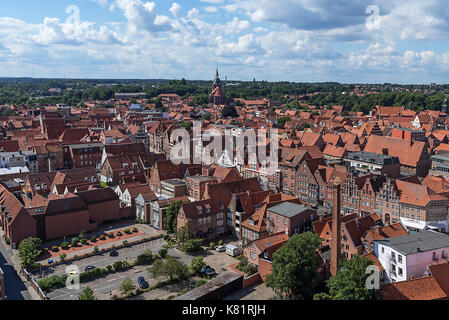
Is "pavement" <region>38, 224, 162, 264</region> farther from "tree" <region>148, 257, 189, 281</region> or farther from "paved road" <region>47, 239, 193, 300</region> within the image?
"tree" <region>148, 257, 189, 281</region>

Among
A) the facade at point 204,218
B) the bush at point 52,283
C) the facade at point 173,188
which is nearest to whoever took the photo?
the bush at point 52,283

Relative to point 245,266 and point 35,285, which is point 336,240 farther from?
point 35,285

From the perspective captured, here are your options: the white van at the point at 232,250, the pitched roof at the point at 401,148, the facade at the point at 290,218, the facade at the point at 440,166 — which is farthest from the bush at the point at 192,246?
the pitched roof at the point at 401,148

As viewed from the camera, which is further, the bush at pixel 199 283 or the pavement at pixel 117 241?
the pavement at pixel 117 241

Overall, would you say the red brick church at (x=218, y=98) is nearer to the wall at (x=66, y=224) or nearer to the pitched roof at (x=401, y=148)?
the pitched roof at (x=401, y=148)

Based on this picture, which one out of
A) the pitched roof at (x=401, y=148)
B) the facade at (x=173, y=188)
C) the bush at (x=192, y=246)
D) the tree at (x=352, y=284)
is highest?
the pitched roof at (x=401, y=148)

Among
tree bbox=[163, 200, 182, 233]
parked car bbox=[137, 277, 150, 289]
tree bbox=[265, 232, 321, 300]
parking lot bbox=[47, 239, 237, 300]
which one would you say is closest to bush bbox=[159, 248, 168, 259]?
parking lot bbox=[47, 239, 237, 300]
